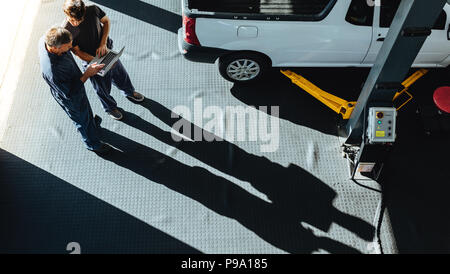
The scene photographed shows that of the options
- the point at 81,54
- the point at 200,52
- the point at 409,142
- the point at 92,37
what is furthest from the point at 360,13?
the point at 81,54

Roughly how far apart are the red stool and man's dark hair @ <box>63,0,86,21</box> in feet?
13.8

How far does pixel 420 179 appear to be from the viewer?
4234 millimetres

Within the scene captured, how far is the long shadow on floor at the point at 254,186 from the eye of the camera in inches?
154

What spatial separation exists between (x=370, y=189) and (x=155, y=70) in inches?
124

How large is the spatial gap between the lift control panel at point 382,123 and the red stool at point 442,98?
4.77 feet

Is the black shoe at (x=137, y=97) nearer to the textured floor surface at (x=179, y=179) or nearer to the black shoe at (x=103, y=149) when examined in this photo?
the textured floor surface at (x=179, y=179)

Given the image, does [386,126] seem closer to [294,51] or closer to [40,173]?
[294,51]

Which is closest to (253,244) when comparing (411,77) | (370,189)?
(370,189)

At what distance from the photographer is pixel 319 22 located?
4094mm

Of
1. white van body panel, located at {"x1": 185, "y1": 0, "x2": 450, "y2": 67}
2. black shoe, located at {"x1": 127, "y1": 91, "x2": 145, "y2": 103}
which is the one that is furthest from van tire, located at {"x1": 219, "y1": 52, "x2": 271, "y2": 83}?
black shoe, located at {"x1": 127, "y1": 91, "x2": 145, "y2": 103}

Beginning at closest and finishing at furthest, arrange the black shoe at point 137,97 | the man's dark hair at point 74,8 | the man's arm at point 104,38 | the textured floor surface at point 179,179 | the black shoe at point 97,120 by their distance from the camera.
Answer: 1. the man's dark hair at point 74,8
2. the man's arm at point 104,38
3. the textured floor surface at point 179,179
4. the black shoe at point 97,120
5. the black shoe at point 137,97

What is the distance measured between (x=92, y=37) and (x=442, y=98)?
164 inches

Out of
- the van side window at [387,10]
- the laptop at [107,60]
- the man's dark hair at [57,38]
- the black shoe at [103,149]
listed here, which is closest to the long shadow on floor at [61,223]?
the black shoe at [103,149]

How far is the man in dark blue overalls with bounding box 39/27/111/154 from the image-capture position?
3035 millimetres
